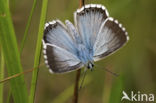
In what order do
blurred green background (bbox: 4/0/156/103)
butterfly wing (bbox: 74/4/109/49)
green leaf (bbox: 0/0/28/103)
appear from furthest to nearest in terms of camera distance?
blurred green background (bbox: 4/0/156/103) → butterfly wing (bbox: 74/4/109/49) → green leaf (bbox: 0/0/28/103)

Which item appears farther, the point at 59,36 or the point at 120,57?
the point at 120,57

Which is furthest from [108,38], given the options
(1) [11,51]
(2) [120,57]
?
(2) [120,57]

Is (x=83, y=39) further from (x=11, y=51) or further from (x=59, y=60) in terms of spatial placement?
(x=11, y=51)

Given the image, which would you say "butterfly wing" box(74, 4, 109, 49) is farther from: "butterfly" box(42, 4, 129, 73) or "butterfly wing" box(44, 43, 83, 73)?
"butterfly wing" box(44, 43, 83, 73)

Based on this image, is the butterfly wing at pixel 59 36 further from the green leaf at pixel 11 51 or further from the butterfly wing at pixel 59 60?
the green leaf at pixel 11 51

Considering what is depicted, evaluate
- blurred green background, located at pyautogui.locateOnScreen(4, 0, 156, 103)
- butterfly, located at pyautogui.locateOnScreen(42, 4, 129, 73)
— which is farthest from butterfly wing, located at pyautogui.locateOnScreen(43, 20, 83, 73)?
blurred green background, located at pyautogui.locateOnScreen(4, 0, 156, 103)
